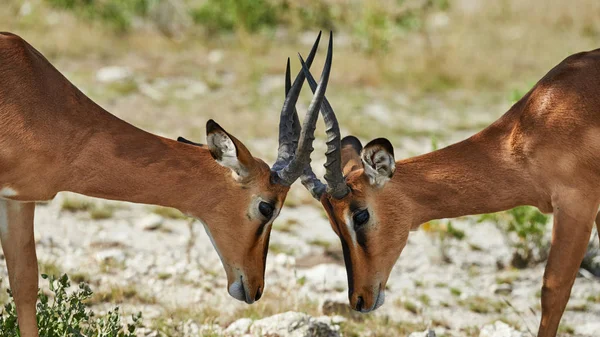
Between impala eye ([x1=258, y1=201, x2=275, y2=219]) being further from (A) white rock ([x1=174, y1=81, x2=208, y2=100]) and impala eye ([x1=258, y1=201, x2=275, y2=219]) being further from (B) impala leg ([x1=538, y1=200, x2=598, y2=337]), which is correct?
(A) white rock ([x1=174, y1=81, x2=208, y2=100])

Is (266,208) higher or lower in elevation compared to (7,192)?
lower

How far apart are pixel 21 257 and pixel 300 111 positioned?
628cm

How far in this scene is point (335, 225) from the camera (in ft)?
16.4

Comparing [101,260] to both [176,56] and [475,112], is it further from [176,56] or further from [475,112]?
[176,56]

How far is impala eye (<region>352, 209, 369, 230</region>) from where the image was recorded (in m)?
4.97

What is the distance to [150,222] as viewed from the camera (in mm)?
7824

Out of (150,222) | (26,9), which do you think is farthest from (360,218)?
(26,9)

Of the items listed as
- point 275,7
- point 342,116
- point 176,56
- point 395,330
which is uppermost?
point 275,7

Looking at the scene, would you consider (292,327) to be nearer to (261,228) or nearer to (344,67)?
(261,228)

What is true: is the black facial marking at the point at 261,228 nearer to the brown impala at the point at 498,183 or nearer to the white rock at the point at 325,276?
the brown impala at the point at 498,183

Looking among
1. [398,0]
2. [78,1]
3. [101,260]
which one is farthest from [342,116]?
[78,1]

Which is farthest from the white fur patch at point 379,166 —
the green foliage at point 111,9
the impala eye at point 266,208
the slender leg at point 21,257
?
the green foliage at point 111,9

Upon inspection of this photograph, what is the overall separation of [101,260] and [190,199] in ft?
6.89

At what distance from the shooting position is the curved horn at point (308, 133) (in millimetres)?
4582
